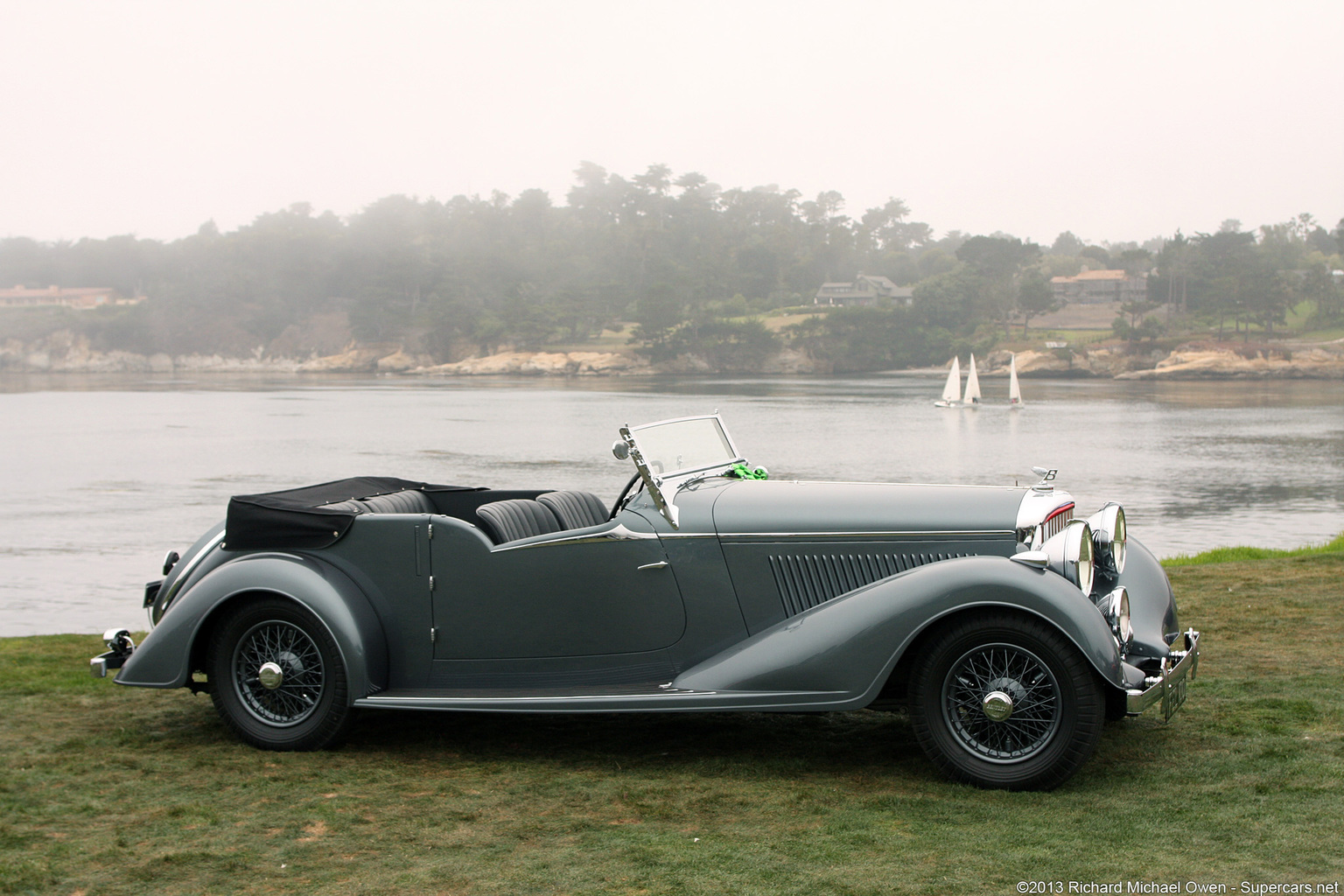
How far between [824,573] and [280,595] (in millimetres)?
2379

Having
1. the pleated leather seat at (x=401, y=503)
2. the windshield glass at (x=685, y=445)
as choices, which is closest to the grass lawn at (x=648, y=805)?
the pleated leather seat at (x=401, y=503)

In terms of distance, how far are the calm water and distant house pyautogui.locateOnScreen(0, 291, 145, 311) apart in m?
80.9

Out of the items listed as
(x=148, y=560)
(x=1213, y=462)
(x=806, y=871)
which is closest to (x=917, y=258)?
(x=1213, y=462)

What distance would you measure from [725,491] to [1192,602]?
4554mm

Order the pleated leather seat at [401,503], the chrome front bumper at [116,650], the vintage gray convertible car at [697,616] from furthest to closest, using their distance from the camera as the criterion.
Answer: the pleated leather seat at [401,503] < the chrome front bumper at [116,650] < the vintage gray convertible car at [697,616]

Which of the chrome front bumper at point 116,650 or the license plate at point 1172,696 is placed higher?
the chrome front bumper at point 116,650

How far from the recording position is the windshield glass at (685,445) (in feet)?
17.0

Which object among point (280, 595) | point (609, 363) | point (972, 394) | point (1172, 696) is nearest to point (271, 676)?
point (280, 595)

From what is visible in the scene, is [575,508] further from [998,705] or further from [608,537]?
[998,705]

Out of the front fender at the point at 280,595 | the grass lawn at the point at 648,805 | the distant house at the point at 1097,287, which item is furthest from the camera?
the distant house at the point at 1097,287

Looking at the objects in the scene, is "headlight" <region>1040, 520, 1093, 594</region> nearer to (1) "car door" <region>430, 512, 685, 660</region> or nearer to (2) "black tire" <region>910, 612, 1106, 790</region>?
(2) "black tire" <region>910, 612, 1106, 790</region>

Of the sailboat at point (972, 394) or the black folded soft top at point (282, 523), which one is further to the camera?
the sailboat at point (972, 394)

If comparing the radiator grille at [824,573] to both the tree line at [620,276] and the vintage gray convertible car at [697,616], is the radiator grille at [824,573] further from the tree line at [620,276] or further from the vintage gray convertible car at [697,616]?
the tree line at [620,276]

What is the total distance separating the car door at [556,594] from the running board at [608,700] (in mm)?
201
